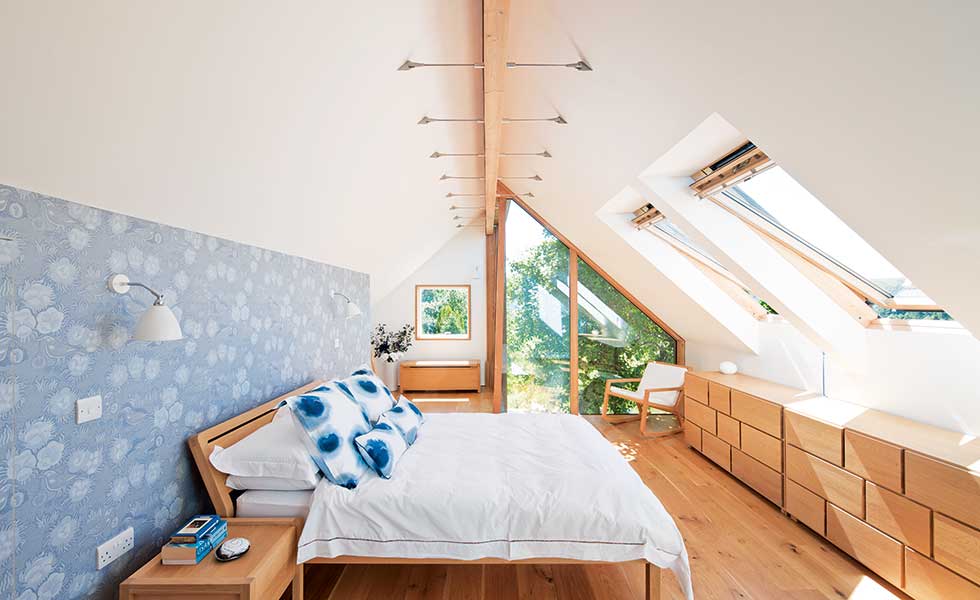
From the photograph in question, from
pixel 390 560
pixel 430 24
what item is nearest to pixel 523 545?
pixel 390 560

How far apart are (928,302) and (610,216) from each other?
2114mm

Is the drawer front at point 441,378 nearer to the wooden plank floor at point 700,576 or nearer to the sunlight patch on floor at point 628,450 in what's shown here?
the sunlight patch on floor at point 628,450

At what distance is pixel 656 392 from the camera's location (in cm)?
464

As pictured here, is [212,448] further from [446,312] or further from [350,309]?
[446,312]

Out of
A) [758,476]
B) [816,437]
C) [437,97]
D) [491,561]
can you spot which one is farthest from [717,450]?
[437,97]

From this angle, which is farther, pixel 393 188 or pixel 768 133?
pixel 393 188

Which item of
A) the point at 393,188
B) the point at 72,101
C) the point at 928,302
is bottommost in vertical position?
the point at 928,302

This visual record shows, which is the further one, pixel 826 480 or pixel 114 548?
pixel 826 480

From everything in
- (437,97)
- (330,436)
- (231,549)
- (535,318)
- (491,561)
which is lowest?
(491,561)

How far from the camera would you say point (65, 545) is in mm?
1396

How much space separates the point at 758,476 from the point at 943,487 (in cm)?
131

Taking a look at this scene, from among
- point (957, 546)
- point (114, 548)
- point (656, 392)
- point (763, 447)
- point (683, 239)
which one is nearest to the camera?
point (114, 548)

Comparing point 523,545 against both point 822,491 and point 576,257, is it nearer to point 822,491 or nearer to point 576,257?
point 822,491

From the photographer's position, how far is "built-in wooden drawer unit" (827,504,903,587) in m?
2.08
